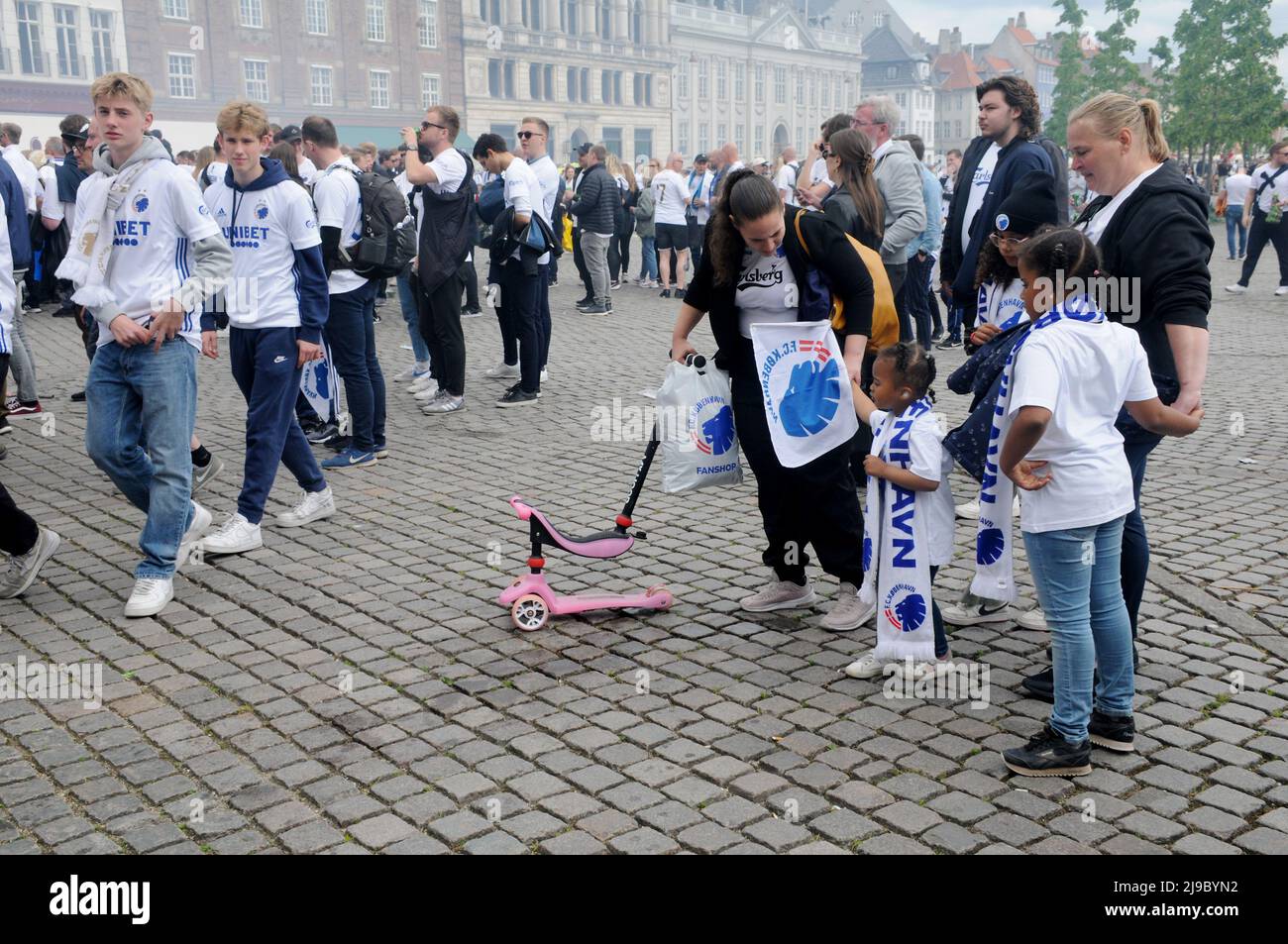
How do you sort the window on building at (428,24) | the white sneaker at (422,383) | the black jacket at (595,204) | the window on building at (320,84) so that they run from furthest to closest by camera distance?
the window on building at (428,24)
the window on building at (320,84)
the black jacket at (595,204)
the white sneaker at (422,383)

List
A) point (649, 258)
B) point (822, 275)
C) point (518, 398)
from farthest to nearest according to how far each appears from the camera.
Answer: point (649, 258)
point (518, 398)
point (822, 275)

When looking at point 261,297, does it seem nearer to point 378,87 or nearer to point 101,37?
point 101,37

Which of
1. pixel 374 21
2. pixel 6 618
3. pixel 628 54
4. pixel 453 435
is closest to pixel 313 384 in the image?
pixel 453 435

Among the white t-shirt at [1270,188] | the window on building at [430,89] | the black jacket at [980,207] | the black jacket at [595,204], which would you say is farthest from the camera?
the window on building at [430,89]

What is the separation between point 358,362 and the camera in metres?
7.90

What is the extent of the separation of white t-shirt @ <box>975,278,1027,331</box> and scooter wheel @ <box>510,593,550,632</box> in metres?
2.21

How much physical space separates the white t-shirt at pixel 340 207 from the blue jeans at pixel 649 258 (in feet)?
34.3

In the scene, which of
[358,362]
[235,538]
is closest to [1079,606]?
[235,538]

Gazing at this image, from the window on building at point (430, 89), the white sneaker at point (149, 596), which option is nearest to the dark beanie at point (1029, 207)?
the white sneaker at point (149, 596)

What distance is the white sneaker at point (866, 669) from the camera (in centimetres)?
456

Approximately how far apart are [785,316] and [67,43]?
186 feet

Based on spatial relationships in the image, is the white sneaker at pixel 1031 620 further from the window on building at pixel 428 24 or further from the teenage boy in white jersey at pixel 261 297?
the window on building at pixel 428 24

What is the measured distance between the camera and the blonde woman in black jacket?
4.73 metres

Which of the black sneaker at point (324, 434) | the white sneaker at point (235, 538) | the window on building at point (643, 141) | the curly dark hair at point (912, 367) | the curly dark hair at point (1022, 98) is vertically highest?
the window on building at point (643, 141)
